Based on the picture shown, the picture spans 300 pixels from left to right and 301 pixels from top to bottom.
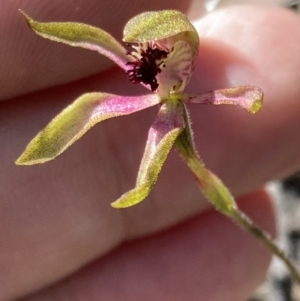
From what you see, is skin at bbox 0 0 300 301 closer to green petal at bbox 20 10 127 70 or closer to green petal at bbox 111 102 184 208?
green petal at bbox 20 10 127 70

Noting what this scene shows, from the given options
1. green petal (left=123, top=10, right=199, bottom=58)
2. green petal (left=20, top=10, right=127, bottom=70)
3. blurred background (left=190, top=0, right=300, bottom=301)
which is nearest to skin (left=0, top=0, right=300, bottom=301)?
green petal (left=20, top=10, right=127, bottom=70)

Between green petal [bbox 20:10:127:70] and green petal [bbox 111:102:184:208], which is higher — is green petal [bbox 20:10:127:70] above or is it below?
above

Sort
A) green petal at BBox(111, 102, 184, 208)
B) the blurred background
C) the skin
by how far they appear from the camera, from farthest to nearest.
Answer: the blurred background, the skin, green petal at BBox(111, 102, 184, 208)

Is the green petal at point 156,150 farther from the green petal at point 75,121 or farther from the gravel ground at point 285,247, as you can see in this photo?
the gravel ground at point 285,247

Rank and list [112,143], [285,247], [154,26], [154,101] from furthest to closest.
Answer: [285,247] → [112,143] → [154,101] → [154,26]

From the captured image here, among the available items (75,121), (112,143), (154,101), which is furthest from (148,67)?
(112,143)

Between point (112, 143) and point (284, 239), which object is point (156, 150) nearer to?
point (112, 143)
